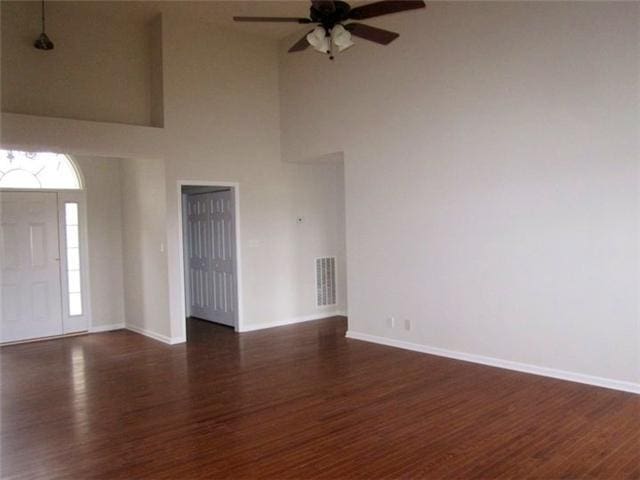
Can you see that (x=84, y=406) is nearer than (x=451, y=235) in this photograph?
Yes

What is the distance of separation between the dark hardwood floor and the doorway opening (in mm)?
1610

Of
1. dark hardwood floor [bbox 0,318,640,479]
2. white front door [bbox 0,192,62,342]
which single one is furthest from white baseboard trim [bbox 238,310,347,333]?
white front door [bbox 0,192,62,342]

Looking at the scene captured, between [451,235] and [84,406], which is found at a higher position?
[451,235]

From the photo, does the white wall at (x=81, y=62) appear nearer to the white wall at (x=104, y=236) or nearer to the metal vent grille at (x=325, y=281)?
the white wall at (x=104, y=236)

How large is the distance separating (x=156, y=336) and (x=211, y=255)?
145 cm

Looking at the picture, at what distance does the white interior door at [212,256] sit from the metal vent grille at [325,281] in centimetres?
138

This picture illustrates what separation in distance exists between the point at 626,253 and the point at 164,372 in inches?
173

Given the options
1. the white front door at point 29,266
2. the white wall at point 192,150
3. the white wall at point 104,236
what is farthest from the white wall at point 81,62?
the white front door at point 29,266

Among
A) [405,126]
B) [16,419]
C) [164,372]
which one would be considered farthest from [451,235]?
[16,419]

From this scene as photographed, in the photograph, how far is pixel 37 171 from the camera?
6.72m

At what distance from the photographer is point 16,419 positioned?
3906 mm

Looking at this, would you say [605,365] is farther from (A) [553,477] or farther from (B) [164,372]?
(B) [164,372]

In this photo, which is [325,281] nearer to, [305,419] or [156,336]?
[156,336]

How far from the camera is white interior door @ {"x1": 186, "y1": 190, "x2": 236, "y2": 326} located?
704cm
